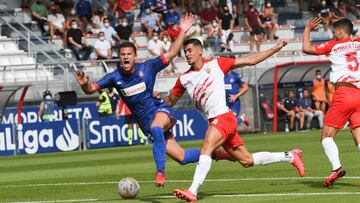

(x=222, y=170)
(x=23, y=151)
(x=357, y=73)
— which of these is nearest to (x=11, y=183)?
(x=222, y=170)

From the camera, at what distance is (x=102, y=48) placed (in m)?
39.1

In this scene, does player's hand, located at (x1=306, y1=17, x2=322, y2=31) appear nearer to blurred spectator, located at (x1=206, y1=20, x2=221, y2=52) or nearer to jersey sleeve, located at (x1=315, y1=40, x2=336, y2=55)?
jersey sleeve, located at (x1=315, y1=40, x2=336, y2=55)

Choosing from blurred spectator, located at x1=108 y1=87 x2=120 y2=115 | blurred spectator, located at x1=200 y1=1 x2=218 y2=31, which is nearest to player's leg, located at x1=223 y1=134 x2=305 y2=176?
blurred spectator, located at x1=108 y1=87 x2=120 y2=115

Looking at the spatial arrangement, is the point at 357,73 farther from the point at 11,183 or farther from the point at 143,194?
the point at 11,183

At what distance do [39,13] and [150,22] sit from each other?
180 inches

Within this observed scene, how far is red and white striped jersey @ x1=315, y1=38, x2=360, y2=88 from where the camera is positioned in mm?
15367

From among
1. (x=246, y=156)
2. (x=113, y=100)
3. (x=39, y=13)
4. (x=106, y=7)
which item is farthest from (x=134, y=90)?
(x=106, y=7)

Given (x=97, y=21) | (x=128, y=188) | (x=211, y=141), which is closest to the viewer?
(x=211, y=141)

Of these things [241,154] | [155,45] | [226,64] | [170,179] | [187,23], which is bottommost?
[170,179]

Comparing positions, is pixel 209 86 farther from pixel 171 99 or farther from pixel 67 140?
pixel 67 140

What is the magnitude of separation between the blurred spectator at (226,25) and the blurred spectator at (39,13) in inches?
290

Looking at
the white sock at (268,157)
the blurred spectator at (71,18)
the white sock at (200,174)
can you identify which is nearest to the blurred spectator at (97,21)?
the blurred spectator at (71,18)

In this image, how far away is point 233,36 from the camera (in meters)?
44.0

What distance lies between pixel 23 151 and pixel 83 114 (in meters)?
3.14
